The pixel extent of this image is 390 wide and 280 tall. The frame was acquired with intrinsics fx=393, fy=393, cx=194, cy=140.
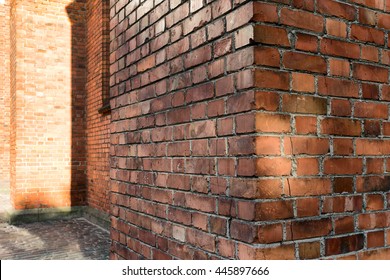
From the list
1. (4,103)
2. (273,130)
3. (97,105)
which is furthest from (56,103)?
(273,130)

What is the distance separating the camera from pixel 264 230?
1396 millimetres

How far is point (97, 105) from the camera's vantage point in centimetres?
725

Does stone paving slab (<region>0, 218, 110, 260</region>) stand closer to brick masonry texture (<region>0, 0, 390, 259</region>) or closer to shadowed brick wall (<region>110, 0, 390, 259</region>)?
brick masonry texture (<region>0, 0, 390, 259</region>)

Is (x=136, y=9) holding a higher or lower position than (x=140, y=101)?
higher

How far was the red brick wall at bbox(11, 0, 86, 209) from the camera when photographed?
762 cm

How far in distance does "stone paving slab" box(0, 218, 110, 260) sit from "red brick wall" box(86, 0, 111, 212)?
1.87 ft

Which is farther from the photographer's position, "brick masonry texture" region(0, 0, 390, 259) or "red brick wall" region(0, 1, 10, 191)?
"red brick wall" region(0, 1, 10, 191)

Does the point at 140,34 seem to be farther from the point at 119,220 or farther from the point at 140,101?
the point at 119,220

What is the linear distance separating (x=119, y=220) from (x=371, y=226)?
1.49m

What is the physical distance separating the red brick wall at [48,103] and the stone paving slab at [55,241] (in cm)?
75

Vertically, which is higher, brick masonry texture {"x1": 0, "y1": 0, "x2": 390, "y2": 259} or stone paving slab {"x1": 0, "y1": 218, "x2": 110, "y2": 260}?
brick masonry texture {"x1": 0, "y1": 0, "x2": 390, "y2": 259}

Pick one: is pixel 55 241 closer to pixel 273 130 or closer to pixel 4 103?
pixel 273 130

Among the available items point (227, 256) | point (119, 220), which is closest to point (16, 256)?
point (119, 220)

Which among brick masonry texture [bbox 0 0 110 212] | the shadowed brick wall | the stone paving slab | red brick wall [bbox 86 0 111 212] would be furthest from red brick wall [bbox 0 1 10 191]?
the shadowed brick wall
